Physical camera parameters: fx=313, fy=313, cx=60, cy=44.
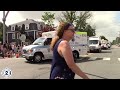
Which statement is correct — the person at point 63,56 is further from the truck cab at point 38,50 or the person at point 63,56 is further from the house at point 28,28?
the truck cab at point 38,50

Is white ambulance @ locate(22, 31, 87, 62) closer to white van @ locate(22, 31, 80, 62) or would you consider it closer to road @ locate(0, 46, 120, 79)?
white van @ locate(22, 31, 80, 62)

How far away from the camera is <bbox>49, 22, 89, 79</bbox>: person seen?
7.59 feet

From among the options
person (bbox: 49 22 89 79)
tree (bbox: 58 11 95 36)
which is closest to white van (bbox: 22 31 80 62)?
tree (bbox: 58 11 95 36)

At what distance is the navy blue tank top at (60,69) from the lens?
7.80ft

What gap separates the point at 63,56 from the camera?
2.37m

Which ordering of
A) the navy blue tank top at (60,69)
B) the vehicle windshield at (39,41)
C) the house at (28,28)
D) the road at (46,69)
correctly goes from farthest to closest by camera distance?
the vehicle windshield at (39,41), the road at (46,69), the house at (28,28), the navy blue tank top at (60,69)

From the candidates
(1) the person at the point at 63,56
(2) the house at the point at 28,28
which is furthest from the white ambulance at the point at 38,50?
(1) the person at the point at 63,56

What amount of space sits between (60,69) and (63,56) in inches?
4.6
